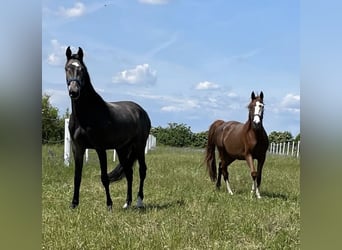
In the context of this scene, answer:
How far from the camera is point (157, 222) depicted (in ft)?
10.9

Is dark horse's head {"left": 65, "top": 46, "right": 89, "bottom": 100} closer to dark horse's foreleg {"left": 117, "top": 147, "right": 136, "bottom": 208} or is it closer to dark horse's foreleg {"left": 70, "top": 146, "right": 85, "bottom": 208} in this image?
dark horse's foreleg {"left": 70, "top": 146, "right": 85, "bottom": 208}

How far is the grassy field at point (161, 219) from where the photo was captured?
259 cm

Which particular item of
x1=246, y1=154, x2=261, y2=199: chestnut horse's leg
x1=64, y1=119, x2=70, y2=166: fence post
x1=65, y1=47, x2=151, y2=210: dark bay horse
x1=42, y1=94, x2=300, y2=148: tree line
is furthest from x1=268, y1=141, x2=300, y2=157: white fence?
x1=64, y1=119, x2=70, y2=166: fence post

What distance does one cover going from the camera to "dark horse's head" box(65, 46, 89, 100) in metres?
2.22

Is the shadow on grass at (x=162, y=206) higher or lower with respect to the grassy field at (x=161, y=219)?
lower

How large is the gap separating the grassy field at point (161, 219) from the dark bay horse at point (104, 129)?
198 mm

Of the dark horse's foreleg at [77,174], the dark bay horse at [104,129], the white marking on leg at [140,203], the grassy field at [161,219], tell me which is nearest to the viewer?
the grassy field at [161,219]

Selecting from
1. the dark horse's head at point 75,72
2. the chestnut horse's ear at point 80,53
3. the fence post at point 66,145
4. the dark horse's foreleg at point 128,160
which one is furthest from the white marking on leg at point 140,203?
the chestnut horse's ear at point 80,53

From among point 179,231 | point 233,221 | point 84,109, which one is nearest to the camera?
point 179,231

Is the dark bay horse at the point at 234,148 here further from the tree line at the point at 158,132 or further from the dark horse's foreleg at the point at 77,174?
the tree line at the point at 158,132

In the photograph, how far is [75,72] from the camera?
2.46 meters
